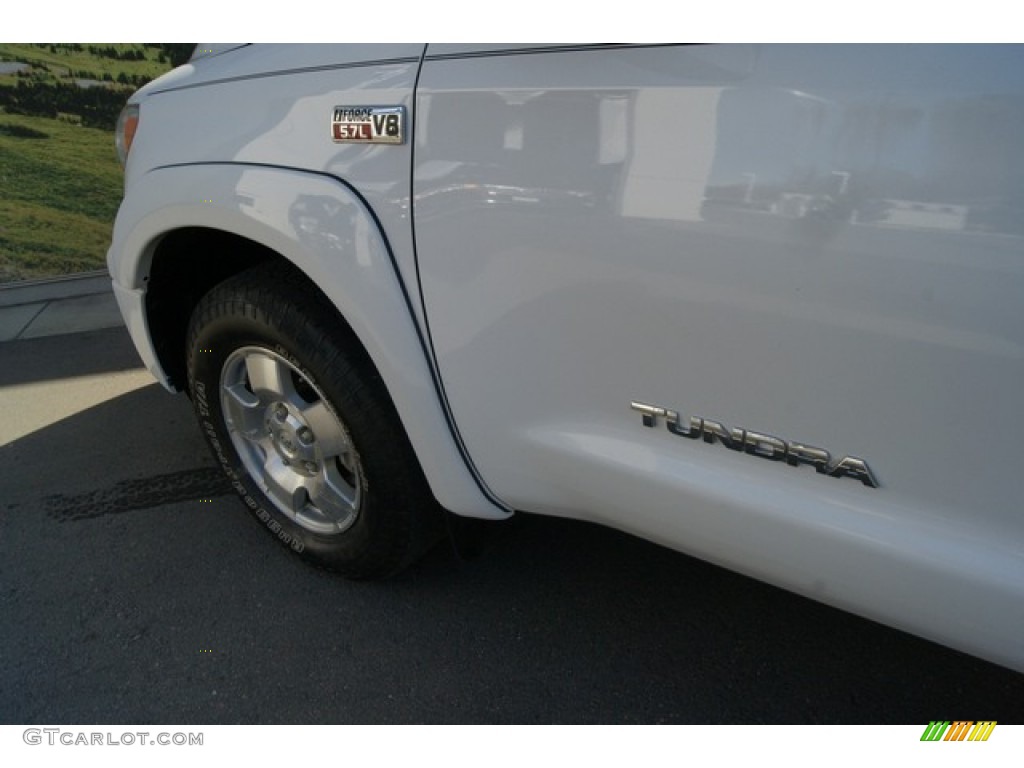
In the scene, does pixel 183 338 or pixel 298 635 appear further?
pixel 183 338

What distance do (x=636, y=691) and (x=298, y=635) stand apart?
90cm

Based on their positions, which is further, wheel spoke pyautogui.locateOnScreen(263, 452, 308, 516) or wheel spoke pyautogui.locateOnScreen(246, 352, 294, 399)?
wheel spoke pyautogui.locateOnScreen(263, 452, 308, 516)

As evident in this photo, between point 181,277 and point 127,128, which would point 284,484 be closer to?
point 181,277

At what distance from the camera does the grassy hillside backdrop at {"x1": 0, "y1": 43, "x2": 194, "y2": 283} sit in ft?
17.7

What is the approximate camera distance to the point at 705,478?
4.16 ft

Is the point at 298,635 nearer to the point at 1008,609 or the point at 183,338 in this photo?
the point at 183,338

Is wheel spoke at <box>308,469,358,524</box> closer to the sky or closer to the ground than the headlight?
closer to the ground

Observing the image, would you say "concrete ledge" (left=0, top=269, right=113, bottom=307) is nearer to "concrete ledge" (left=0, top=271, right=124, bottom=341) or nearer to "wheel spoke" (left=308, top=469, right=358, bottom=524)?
"concrete ledge" (left=0, top=271, right=124, bottom=341)

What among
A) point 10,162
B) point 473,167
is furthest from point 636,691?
point 10,162

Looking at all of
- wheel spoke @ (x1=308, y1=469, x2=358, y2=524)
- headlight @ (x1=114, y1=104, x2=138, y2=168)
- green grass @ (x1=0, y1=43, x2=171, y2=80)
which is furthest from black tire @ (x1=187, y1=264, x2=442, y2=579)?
green grass @ (x1=0, y1=43, x2=171, y2=80)

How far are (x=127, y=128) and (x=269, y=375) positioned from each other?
0.87 m
